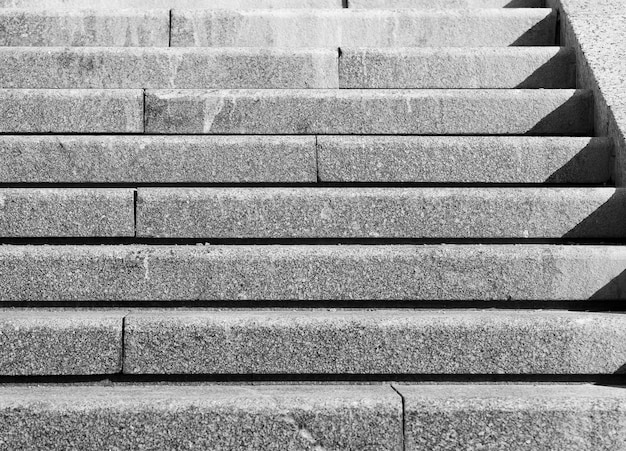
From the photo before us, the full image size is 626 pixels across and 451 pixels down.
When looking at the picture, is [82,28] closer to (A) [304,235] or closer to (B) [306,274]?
(A) [304,235]

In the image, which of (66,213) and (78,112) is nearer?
(66,213)

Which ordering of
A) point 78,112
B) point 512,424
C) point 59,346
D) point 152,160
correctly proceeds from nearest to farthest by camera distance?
point 512,424, point 59,346, point 152,160, point 78,112

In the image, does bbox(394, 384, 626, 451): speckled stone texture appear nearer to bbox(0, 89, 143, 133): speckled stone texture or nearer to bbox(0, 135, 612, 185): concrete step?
bbox(0, 135, 612, 185): concrete step

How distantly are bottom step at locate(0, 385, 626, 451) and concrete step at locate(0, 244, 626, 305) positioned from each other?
1.99ft

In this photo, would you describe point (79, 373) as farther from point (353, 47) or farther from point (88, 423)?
point (353, 47)

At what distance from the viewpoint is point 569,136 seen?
3.96 meters

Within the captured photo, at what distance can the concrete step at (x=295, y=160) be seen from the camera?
360 cm

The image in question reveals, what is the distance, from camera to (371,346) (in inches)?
115

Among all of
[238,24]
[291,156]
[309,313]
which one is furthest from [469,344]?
[238,24]

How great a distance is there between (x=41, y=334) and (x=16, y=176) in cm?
99

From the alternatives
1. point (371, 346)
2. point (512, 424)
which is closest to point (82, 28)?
point (371, 346)

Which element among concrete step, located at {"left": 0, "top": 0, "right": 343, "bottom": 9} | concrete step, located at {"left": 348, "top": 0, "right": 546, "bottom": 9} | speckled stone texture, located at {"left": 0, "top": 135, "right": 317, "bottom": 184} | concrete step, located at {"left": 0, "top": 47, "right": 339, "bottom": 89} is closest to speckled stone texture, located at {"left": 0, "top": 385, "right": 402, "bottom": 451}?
speckled stone texture, located at {"left": 0, "top": 135, "right": 317, "bottom": 184}

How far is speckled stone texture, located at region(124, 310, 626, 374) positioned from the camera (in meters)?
2.92

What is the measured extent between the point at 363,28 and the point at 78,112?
181 cm
